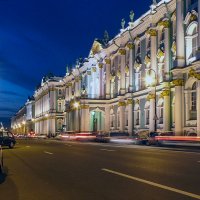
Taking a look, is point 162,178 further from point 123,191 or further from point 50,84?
point 50,84

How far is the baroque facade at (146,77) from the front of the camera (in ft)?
145

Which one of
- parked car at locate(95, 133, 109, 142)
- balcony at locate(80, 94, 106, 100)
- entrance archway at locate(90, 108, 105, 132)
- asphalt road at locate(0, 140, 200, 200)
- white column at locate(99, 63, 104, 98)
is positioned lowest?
asphalt road at locate(0, 140, 200, 200)

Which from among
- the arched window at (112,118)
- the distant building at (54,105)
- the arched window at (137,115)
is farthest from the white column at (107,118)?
the distant building at (54,105)

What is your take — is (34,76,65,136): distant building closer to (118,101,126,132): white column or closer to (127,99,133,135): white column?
(118,101,126,132): white column

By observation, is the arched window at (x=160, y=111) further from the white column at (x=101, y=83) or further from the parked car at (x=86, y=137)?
the white column at (x=101, y=83)

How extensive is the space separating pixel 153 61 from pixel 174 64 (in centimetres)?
821

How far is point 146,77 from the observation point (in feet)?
185

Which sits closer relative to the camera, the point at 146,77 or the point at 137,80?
the point at 146,77

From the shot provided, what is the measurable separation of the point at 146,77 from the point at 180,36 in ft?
39.8

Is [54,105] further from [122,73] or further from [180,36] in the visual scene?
[180,36]

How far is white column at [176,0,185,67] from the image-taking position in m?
44.6

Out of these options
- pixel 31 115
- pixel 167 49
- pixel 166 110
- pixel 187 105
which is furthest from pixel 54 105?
pixel 187 105

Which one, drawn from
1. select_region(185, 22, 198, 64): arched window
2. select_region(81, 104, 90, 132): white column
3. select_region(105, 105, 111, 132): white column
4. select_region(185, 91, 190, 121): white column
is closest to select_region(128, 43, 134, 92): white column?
select_region(105, 105, 111, 132): white column

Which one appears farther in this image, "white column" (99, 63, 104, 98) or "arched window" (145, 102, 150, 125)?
"white column" (99, 63, 104, 98)
